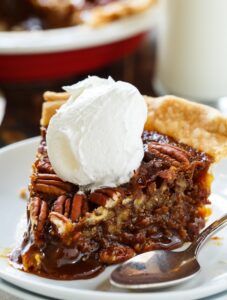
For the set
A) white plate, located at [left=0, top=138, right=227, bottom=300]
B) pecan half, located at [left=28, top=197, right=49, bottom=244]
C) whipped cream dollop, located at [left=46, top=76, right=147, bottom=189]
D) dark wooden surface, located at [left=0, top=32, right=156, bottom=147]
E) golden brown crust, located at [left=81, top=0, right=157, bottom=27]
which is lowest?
dark wooden surface, located at [left=0, top=32, right=156, bottom=147]

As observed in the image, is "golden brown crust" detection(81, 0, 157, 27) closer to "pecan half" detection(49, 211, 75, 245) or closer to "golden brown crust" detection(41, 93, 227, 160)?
"golden brown crust" detection(41, 93, 227, 160)

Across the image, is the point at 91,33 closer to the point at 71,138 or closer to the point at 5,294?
the point at 71,138

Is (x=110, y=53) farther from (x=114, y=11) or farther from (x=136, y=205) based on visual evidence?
(x=136, y=205)

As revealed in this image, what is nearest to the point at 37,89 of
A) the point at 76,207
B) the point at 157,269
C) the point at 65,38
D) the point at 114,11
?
the point at 65,38

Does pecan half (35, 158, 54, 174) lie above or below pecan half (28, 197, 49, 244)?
above

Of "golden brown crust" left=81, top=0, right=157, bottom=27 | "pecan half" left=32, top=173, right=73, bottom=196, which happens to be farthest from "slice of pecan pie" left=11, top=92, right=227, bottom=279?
"golden brown crust" left=81, top=0, right=157, bottom=27

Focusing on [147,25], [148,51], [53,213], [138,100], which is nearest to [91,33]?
[147,25]

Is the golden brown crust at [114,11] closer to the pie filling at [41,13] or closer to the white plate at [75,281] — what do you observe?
the pie filling at [41,13]

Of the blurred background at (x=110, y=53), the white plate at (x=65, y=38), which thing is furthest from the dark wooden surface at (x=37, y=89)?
the white plate at (x=65, y=38)
